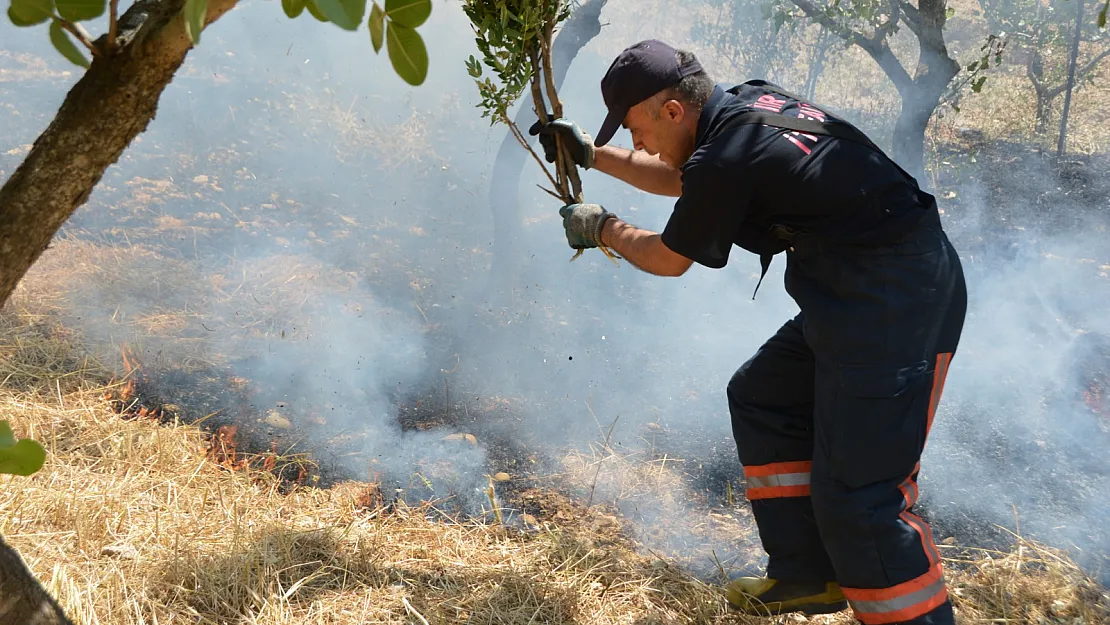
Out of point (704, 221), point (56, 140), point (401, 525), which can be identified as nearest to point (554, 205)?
point (401, 525)

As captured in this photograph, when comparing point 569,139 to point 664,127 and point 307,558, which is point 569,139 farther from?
point 307,558

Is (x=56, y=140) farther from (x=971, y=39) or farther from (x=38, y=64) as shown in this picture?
(x=971, y=39)

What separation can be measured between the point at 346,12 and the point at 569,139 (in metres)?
2.11

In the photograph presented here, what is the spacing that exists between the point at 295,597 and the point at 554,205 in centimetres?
490

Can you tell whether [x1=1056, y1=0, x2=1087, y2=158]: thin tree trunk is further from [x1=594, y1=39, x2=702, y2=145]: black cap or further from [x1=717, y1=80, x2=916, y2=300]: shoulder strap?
[x1=594, y1=39, x2=702, y2=145]: black cap

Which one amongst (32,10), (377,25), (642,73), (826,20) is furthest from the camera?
(826,20)

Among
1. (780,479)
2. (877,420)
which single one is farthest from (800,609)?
(877,420)

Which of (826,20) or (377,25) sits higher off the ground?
(826,20)

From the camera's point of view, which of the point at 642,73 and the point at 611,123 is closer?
the point at 642,73

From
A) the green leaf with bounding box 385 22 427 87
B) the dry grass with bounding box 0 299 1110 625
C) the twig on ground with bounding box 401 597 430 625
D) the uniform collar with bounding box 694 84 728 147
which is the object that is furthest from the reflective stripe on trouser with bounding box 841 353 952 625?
the green leaf with bounding box 385 22 427 87

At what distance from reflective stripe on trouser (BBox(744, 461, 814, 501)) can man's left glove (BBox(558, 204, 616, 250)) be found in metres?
0.88

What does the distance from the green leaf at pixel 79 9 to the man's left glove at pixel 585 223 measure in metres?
1.63

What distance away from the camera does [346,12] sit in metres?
0.60

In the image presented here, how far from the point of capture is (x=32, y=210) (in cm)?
124
